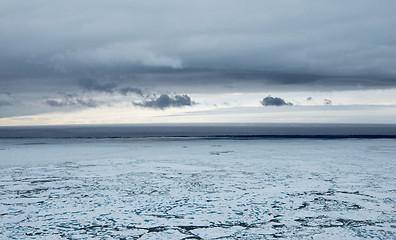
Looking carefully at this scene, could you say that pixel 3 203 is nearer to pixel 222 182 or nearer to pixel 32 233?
pixel 32 233

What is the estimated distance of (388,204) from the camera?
6594 mm

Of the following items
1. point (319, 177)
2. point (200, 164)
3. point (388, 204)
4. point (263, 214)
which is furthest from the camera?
point (200, 164)

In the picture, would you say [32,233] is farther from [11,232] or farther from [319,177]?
[319,177]

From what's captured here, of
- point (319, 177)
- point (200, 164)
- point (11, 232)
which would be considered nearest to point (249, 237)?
point (11, 232)

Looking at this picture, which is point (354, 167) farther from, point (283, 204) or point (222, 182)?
point (283, 204)

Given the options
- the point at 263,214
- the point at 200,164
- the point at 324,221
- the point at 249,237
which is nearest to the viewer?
the point at 249,237

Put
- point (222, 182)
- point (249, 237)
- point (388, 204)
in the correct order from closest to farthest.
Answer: point (249, 237)
point (388, 204)
point (222, 182)

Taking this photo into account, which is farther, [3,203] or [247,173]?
[247,173]

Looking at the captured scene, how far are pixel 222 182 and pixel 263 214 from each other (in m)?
3.16

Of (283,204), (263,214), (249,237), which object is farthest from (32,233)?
(283,204)

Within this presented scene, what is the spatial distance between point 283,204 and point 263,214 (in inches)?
33.6

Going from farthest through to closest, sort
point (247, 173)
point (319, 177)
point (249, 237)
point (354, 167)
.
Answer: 1. point (354, 167)
2. point (247, 173)
3. point (319, 177)
4. point (249, 237)

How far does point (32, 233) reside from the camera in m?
4.96

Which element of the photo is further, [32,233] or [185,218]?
[185,218]
